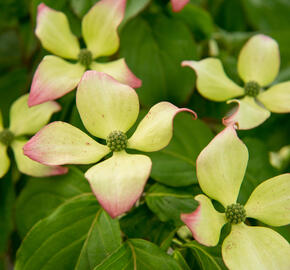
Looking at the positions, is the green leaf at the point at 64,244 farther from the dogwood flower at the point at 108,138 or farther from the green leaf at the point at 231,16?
the green leaf at the point at 231,16

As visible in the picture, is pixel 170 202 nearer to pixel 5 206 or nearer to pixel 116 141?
pixel 116 141

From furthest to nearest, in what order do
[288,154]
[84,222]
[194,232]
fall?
[288,154] < [84,222] < [194,232]

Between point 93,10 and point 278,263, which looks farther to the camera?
point 93,10

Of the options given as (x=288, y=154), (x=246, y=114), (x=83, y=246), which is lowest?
(x=288, y=154)

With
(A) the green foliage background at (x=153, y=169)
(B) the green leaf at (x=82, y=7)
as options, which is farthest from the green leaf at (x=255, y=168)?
(B) the green leaf at (x=82, y=7)

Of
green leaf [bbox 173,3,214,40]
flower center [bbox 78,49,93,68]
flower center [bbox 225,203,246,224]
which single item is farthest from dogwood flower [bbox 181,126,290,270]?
green leaf [bbox 173,3,214,40]

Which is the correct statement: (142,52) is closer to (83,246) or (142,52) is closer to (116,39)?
(116,39)

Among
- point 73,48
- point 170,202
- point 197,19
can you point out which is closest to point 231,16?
point 197,19

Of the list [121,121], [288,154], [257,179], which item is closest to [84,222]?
[121,121]

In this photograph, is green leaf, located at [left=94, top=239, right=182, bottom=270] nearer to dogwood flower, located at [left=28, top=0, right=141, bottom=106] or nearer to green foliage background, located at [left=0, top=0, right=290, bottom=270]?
green foliage background, located at [left=0, top=0, right=290, bottom=270]
